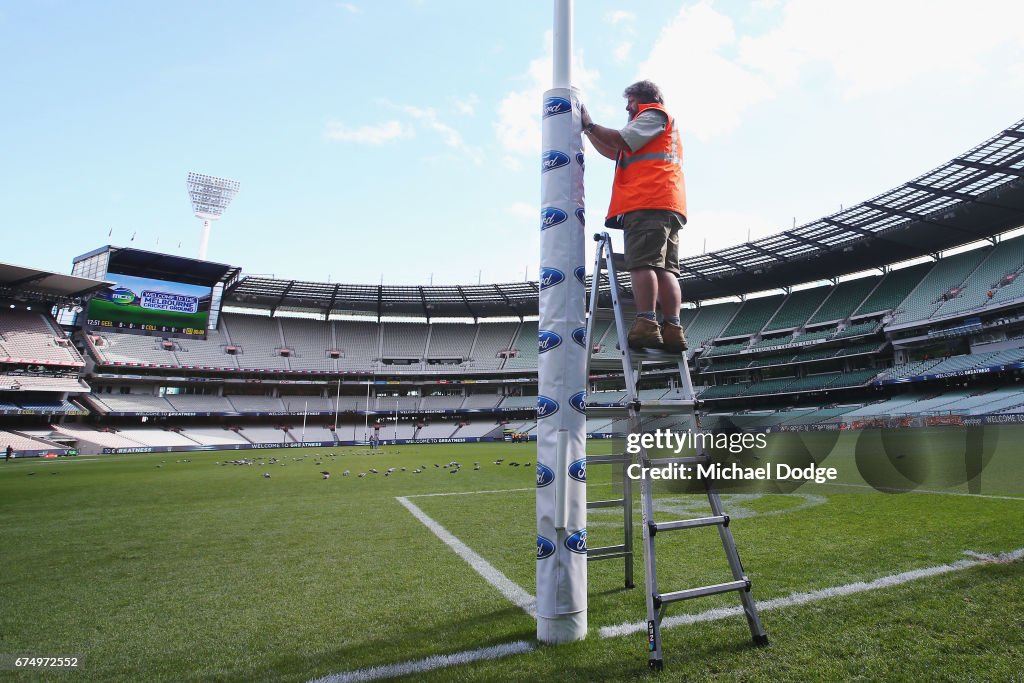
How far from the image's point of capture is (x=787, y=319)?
50031 millimetres

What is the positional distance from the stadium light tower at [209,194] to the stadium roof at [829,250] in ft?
31.9

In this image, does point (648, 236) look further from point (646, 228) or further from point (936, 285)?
point (936, 285)

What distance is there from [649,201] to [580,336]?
114cm

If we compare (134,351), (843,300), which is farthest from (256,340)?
(843,300)

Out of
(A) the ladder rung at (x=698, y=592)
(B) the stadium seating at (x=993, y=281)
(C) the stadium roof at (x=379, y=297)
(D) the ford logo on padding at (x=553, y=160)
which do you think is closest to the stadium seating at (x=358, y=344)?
(C) the stadium roof at (x=379, y=297)

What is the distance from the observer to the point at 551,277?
3.65 metres

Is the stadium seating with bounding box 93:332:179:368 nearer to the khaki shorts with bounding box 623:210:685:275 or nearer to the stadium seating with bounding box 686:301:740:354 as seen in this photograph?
the stadium seating with bounding box 686:301:740:354

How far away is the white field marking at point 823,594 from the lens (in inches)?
132

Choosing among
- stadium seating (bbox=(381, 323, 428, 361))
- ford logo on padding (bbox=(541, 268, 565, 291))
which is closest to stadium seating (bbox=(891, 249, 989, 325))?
ford logo on padding (bbox=(541, 268, 565, 291))

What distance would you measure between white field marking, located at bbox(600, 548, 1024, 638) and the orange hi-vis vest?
292cm

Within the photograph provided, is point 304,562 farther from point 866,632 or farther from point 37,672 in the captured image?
point 866,632

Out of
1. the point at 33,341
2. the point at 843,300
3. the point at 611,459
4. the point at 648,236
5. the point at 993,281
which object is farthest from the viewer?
the point at 843,300

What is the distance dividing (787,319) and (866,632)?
53650 mm

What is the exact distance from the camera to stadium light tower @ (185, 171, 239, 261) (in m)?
57.8
